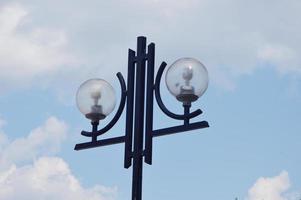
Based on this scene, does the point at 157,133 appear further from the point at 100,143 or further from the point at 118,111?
the point at 100,143

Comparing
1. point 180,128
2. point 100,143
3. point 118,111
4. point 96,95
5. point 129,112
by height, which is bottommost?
point 180,128

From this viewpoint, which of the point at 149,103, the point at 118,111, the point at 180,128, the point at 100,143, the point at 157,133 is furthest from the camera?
the point at 100,143

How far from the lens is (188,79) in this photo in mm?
9617

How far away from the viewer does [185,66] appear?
31.5 ft

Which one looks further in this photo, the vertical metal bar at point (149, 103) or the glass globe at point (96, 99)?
the glass globe at point (96, 99)

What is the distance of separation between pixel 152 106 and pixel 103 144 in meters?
0.76

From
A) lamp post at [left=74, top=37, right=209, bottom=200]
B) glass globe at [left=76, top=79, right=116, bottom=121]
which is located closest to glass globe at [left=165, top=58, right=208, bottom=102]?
lamp post at [left=74, top=37, right=209, bottom=200]

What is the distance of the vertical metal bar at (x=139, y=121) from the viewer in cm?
945

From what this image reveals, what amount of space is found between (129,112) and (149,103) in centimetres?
25

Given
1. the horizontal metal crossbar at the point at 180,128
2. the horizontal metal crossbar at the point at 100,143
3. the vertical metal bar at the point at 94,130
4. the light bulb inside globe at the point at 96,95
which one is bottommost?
the horizontal metal crossbar at the point at 180,128

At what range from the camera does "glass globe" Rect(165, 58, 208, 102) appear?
31.5ft

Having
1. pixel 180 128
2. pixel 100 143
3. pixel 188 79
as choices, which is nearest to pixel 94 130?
pixel 100 143

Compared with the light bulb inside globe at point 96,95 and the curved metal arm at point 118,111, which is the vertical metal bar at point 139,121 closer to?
the curved metal arm at point 118,111

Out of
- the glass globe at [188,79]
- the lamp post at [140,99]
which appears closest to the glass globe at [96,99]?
the lamp post at [140,99]
